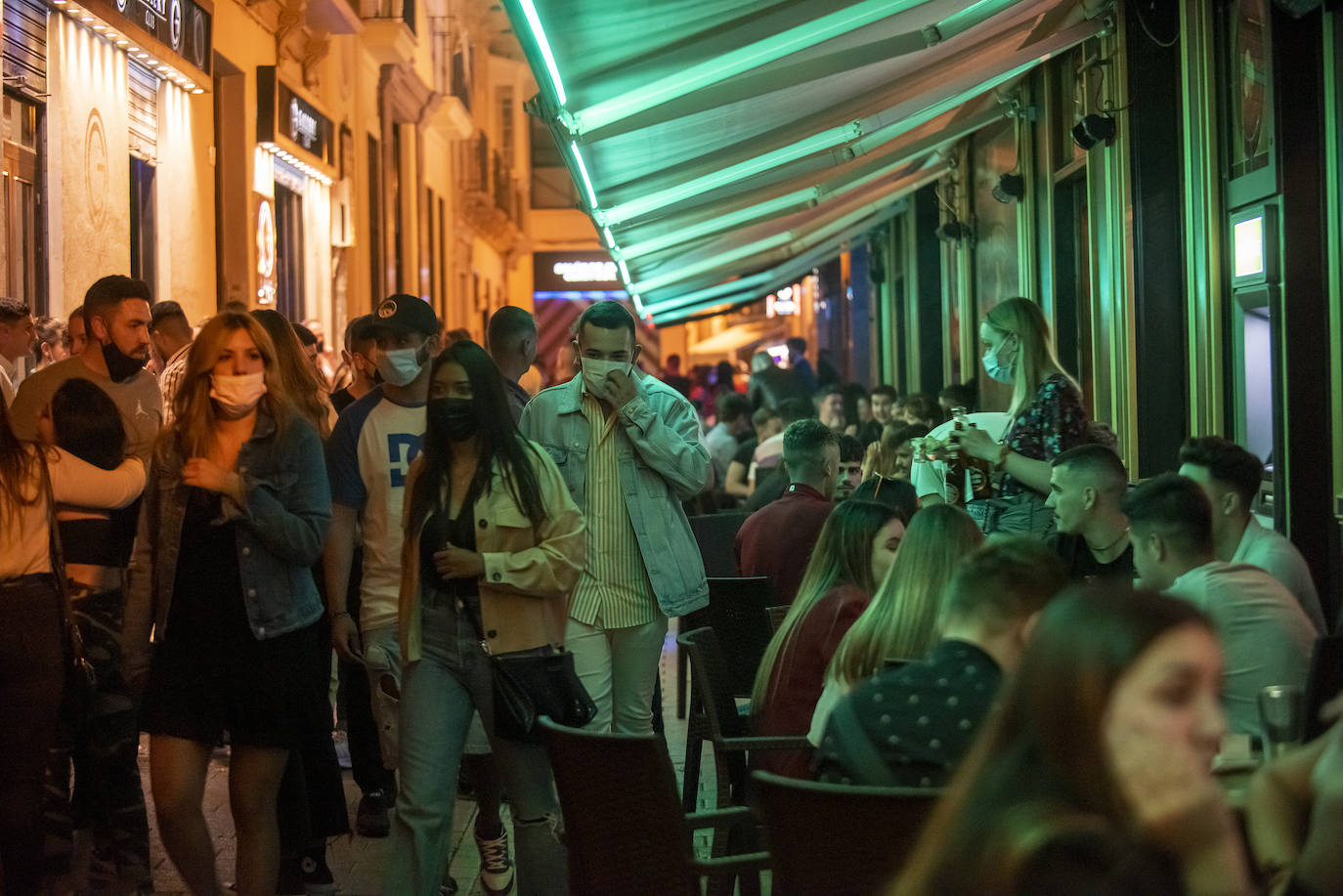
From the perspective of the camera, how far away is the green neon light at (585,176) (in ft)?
24.1

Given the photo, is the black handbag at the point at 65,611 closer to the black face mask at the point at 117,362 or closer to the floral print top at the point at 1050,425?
the black face mask at the point at 117,362

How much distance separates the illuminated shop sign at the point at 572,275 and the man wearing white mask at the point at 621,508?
2766 centimetres

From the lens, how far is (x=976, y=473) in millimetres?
5934

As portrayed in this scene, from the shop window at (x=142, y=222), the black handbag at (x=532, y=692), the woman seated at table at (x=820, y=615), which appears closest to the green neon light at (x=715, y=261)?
the shop window at (x=142, y=222)

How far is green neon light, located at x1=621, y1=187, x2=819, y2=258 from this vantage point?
37.3 ft

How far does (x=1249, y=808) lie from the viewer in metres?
2.81

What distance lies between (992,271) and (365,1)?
989 centimetres

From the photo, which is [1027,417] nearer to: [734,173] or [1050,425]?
[1050,425]

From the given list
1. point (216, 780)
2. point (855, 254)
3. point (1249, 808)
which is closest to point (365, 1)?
point (855, 254)

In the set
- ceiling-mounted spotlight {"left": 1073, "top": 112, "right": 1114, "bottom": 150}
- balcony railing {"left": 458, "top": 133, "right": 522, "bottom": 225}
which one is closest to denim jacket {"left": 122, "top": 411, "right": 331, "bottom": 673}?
ceiling-mounted spotlight {"left": 1073, "top": 112, "right": 1114, "bottom": 150}

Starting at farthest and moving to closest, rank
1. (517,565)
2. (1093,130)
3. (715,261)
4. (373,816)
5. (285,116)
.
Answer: (715,261)
(285,116)
(1093,130)
(373,816)
(517,565)

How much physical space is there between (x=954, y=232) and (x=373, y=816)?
8.97 meters

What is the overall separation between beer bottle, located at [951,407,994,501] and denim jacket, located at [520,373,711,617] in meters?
1.08

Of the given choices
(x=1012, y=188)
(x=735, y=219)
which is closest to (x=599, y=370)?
(x=735, y=219)
